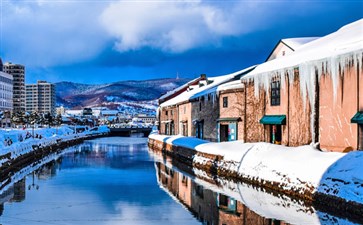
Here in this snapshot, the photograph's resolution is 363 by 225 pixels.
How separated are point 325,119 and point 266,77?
6814 millimetres

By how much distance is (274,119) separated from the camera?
29891mm

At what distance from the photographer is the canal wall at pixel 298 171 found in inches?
667

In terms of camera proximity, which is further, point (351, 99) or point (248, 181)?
point (248, 181)

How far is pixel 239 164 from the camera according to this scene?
27000mm

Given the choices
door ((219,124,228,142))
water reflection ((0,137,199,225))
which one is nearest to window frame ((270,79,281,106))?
water reflection ((0,137,199,225))

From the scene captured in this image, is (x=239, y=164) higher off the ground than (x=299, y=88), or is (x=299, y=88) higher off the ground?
(x=299, y=88)

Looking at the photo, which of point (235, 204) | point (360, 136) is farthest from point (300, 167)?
point (360, 136)

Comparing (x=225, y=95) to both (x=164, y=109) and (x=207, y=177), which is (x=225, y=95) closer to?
(x=207, y=177)

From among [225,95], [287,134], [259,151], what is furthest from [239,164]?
[225,95]

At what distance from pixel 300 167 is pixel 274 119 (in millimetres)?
9472

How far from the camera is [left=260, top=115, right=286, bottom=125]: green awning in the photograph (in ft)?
95.7

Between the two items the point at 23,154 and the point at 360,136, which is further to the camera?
the point at 23,154

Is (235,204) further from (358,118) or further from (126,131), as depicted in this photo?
(126,131)

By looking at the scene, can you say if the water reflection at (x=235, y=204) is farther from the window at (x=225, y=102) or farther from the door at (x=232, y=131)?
the window at (x=225, y=102)
